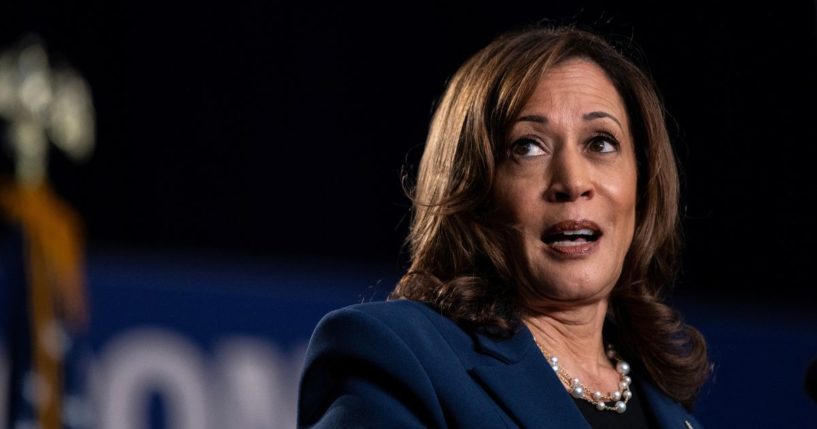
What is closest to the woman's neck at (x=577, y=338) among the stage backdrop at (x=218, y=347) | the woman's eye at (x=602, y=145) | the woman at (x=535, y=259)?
the woman at (x=535, y=259)

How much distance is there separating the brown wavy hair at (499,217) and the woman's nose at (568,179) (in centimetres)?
8

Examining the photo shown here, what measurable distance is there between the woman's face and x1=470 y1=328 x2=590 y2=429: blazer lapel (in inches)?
4.9

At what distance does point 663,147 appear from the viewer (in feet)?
5.99

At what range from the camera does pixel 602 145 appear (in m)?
1.71

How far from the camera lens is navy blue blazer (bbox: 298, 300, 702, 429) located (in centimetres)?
137

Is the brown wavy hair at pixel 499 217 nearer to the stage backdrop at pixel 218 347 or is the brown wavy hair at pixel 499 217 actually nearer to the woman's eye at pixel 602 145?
the woman's eye at pixel 602 145

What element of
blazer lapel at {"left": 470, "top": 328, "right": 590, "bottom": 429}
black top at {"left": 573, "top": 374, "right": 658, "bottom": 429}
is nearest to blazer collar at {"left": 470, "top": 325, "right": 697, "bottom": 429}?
blazer lapel at {"left": 470, "top": 328, "right": 590, "bottom": 429}

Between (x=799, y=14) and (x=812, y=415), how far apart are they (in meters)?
1.27

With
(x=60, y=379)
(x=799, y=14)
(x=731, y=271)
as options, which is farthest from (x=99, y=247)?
(x=799, y=14)

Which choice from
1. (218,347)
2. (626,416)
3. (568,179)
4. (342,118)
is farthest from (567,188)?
(342,118)

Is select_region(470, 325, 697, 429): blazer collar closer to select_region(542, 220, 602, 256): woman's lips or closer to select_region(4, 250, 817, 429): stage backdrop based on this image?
select_region(542, 220, 602, 256): woman's lips

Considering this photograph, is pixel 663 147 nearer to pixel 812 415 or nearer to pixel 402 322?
pixel 402 322

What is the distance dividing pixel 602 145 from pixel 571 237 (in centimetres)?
15

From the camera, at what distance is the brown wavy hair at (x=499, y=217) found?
5.47ft
